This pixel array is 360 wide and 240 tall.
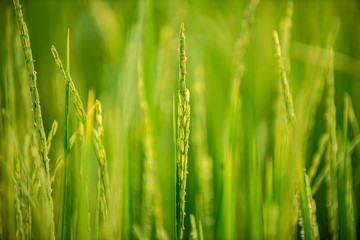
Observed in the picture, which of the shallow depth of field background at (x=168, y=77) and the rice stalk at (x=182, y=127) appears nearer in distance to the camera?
the rice stalk at (x=182, y=127)

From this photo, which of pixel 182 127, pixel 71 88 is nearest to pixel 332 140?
pixel 182 127

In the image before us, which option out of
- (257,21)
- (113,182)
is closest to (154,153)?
(113,182)

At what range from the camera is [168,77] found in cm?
63

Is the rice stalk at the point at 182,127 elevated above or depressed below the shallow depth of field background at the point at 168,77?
below

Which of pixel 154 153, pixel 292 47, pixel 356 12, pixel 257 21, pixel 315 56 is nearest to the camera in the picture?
pixel 154 153

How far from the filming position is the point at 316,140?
749 millimetres

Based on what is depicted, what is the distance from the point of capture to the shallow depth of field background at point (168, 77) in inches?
20.3

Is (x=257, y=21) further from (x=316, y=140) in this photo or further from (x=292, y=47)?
(x=316, y=140)

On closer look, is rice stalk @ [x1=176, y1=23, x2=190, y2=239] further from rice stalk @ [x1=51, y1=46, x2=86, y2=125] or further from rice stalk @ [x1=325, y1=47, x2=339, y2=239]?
rice stalk @ [x1=325, y1=47, x2=339, y2=239]

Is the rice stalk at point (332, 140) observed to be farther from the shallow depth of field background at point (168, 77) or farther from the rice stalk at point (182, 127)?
the rice stalk at point (182, 127)

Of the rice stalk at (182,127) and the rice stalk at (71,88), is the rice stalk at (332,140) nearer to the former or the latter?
the rice stalk at (182,127)

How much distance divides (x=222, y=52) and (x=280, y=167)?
525mm

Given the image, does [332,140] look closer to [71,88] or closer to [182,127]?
[182,127]

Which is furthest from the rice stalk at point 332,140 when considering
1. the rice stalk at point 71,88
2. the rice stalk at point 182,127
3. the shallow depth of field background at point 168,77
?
the rice stalk at point 71,88
